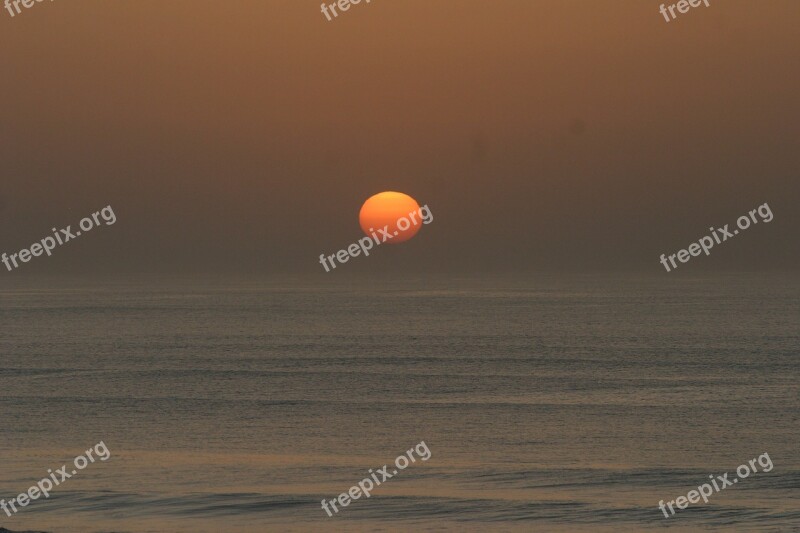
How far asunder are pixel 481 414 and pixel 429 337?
5898 cm

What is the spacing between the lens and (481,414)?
171ft

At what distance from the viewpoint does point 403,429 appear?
47719mm

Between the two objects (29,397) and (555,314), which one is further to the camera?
(555,314)

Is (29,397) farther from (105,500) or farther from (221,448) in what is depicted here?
(105,500)

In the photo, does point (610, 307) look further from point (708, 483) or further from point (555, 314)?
point (708, 483)

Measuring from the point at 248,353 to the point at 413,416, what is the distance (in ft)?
138

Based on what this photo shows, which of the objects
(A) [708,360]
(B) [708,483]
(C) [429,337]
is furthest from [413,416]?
(C) [429,337]

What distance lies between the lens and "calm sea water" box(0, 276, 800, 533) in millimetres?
30844

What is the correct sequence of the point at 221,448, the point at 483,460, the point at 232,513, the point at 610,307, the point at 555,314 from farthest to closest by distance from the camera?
the point at 610,307
the point at 555,314
the point at 221,448
the point at 483,460
the point at 232,513

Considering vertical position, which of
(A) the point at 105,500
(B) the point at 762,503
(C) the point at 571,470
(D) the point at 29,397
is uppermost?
(D) the point at 29,397

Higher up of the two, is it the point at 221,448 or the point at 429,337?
the point at 429,337

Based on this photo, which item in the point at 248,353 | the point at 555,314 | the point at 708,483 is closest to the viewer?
the point at 708,483

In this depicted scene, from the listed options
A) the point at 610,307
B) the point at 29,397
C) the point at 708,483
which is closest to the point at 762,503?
the point at 708,483

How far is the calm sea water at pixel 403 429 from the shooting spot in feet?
101
